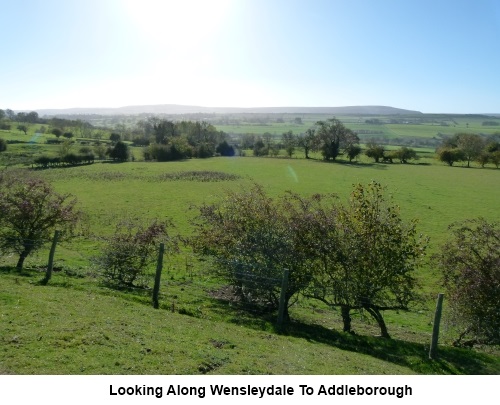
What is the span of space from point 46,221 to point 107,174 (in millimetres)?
59154

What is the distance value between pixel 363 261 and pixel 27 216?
16358 mm

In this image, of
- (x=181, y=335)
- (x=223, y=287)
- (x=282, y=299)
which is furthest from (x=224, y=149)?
(x=181, y=335)

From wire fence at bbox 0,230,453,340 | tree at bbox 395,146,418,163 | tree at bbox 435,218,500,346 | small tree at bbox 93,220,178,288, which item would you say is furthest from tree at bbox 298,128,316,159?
tree at bbox 435,218,500,346

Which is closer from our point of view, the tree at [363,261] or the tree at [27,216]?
the tree at [363,261]

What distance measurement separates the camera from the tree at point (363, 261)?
15.5m

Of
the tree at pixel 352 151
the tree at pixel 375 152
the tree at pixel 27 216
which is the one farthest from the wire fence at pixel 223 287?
the tree at pixel 375 152

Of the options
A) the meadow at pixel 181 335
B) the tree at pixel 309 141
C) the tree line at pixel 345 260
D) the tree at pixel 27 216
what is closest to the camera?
the meadow at pixel 181 335

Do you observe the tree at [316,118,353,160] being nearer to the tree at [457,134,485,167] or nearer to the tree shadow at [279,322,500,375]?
the tree at [457,134,485,167]

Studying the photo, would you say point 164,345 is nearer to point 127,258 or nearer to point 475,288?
point 127,258

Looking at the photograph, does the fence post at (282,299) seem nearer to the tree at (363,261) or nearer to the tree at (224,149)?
the tree at (363,261)

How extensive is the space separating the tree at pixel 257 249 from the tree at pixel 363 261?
0.82 metres

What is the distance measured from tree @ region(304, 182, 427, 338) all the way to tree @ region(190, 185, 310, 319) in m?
0.82

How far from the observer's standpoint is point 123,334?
10.9 meters

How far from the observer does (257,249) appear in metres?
16.6
